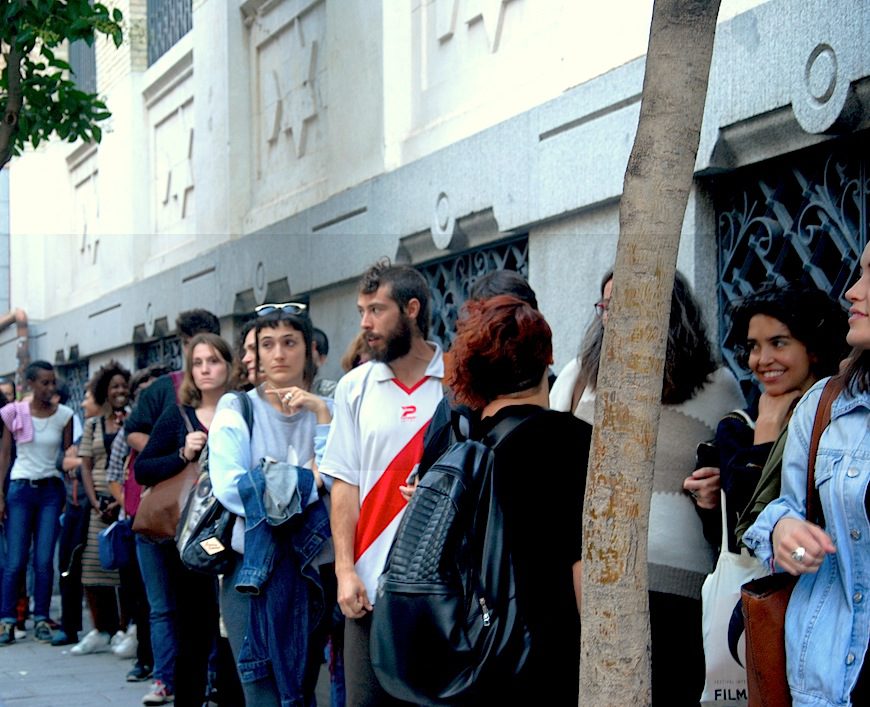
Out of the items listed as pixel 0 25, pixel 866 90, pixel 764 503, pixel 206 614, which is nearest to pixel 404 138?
pixel 0 25

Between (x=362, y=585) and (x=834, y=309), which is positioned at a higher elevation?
(x=834, y=309)

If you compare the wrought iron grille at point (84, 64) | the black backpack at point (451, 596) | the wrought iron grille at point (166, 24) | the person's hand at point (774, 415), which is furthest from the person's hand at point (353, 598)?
the wrought iron grille at point (84, 64)

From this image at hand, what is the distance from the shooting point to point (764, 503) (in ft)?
12.1

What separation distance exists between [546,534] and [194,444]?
3393 mm

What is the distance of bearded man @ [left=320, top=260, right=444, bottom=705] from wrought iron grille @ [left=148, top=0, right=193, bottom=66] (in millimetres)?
9315

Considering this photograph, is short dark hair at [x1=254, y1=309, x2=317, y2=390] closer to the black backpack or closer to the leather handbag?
the black backpack

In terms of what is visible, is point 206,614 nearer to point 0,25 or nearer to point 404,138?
point 404,138

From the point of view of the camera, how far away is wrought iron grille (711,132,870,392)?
5.32 m

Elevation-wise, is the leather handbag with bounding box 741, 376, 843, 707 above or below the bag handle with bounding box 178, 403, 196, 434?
below

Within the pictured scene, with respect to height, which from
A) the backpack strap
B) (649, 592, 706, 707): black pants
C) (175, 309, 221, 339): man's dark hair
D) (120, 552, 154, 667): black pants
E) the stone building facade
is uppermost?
the stone building facade

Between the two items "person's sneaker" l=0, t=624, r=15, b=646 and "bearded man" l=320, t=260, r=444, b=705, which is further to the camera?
"person's sneaker" l=0, t=624, r=15, b=646

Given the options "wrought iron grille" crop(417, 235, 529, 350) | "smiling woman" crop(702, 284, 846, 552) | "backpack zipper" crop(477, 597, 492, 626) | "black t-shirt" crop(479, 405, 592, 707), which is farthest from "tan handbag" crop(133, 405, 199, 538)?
"backpack zipper" crop(477, 597, 492, 626)

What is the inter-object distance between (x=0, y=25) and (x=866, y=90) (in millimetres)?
6001

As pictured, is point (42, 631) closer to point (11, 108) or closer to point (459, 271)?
point (11, 108)
